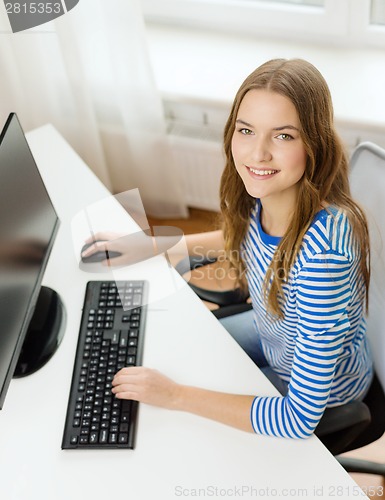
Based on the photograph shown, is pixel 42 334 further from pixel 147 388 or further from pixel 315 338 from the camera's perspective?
pixel 315 338

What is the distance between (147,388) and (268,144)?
1.65 ft

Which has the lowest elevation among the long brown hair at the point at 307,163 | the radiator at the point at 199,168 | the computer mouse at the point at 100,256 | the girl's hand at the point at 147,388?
the radiator at the point at 199,168

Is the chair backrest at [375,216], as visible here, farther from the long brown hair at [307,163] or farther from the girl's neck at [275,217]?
the girl's neck at [275,217]

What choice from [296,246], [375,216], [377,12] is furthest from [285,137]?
[377,12]

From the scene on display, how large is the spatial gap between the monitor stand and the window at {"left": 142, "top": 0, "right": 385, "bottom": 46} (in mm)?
1141

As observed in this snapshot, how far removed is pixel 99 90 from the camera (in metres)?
2.11

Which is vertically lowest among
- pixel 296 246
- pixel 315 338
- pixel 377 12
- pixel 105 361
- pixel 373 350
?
pixel 373 350

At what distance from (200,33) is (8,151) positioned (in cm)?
111

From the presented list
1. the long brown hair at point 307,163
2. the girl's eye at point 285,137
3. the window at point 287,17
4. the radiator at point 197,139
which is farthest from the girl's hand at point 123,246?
the window at point 287,17

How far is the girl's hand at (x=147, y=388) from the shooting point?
1.20 metres

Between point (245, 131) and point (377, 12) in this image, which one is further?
point (377, 12)

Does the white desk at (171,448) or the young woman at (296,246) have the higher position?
the young woman at (296,246)

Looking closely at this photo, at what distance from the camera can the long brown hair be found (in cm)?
105

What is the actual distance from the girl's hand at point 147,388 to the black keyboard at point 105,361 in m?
0.02
